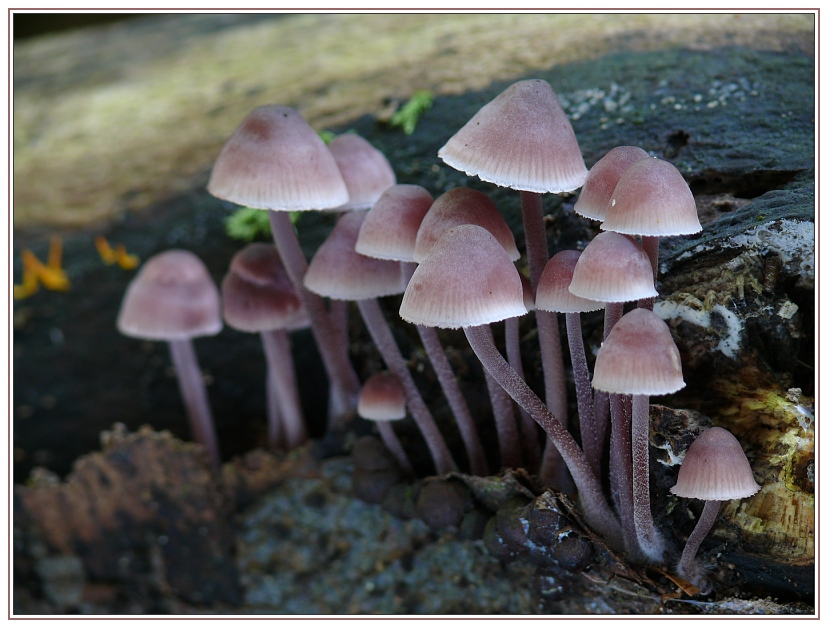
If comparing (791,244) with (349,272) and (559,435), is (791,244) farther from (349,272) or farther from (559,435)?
(349,272)

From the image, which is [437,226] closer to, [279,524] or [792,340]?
[792,340]

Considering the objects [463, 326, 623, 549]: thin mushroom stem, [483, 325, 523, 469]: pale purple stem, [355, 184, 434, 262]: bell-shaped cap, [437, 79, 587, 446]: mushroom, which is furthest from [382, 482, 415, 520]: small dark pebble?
[437, 79, 587, 446]: mushroom

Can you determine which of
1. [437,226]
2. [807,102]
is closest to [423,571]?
[437,226]

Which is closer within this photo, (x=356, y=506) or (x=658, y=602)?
(x=658, y=602)

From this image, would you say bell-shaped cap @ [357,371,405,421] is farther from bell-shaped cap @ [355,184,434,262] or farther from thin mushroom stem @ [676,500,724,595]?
thin mushroom stem @ [676,500,724,595]

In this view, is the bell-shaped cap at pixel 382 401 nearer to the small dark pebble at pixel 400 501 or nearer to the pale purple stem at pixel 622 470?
the small dark pebble at pixel 400 501

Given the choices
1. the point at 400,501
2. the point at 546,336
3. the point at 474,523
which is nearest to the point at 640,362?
the point at 546,336

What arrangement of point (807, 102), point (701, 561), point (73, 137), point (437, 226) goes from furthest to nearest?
point (73, 137) → point (807, 102) → point (701, 561) → point (437, 226)
